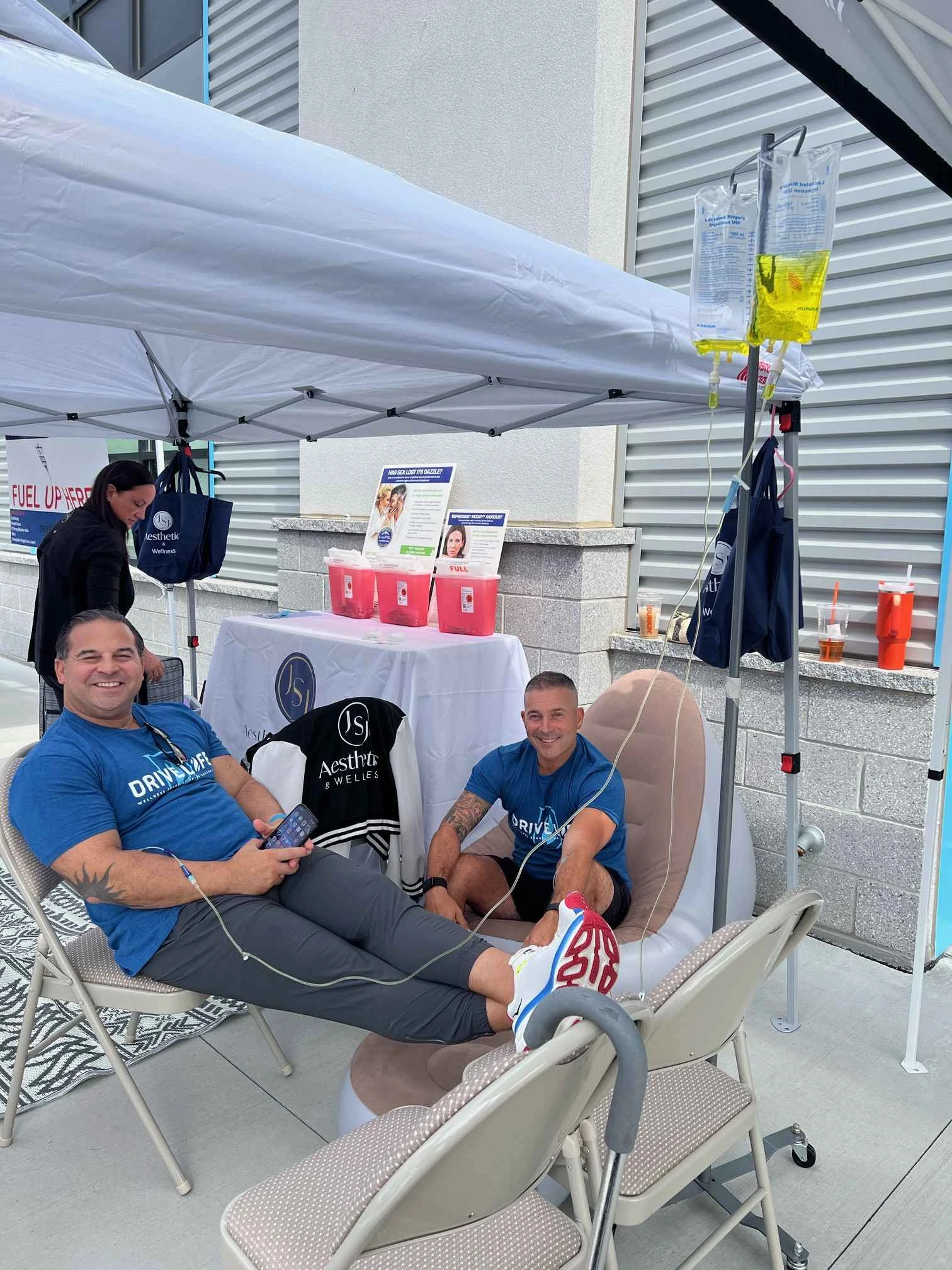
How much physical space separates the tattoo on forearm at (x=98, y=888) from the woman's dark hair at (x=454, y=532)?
2.79 metres

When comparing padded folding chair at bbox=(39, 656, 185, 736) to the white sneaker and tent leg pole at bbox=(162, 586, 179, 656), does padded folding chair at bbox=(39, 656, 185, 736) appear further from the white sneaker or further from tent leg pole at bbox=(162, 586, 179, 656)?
the white sneaker

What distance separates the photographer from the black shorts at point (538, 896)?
261cm

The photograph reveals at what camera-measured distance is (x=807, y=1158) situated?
210 cm

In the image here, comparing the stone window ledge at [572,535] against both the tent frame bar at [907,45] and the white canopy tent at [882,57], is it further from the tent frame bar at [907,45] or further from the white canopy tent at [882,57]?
the tent frame bar at [907,45]

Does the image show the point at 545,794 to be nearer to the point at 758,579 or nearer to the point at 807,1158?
the point at 758,579

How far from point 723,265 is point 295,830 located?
162cm

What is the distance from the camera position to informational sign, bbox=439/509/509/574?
432cm

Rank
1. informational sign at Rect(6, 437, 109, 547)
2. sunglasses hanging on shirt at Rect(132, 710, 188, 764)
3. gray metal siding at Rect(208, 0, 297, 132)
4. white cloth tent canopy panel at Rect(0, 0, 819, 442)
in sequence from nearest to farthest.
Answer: white cloth tent canopy panel at Rect(0, 0, 819, 442), sunglasses hanging on shirt at Rect(132, 710, 188, 764), informational sign at Rect(6, 437, 109, 547), gray metal siding at Rect(208, 0, 297, 132)

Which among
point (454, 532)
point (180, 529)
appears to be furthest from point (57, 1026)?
point (454, 532)

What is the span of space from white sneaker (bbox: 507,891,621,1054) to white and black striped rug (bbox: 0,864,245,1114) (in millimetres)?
1500

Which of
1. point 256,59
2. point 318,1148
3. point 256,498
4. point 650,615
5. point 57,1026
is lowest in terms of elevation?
point 318,1148

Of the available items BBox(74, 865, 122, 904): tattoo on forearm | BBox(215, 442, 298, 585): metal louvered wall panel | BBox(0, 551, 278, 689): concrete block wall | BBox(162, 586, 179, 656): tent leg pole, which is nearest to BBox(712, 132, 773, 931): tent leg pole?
BBox(74, 865, 122, 904): tattoo on forearm

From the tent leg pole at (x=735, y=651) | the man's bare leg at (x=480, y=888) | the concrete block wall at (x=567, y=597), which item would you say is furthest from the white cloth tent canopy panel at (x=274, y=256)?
the concrete block wall at (x=567, y=597)

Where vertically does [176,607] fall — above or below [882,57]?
below
